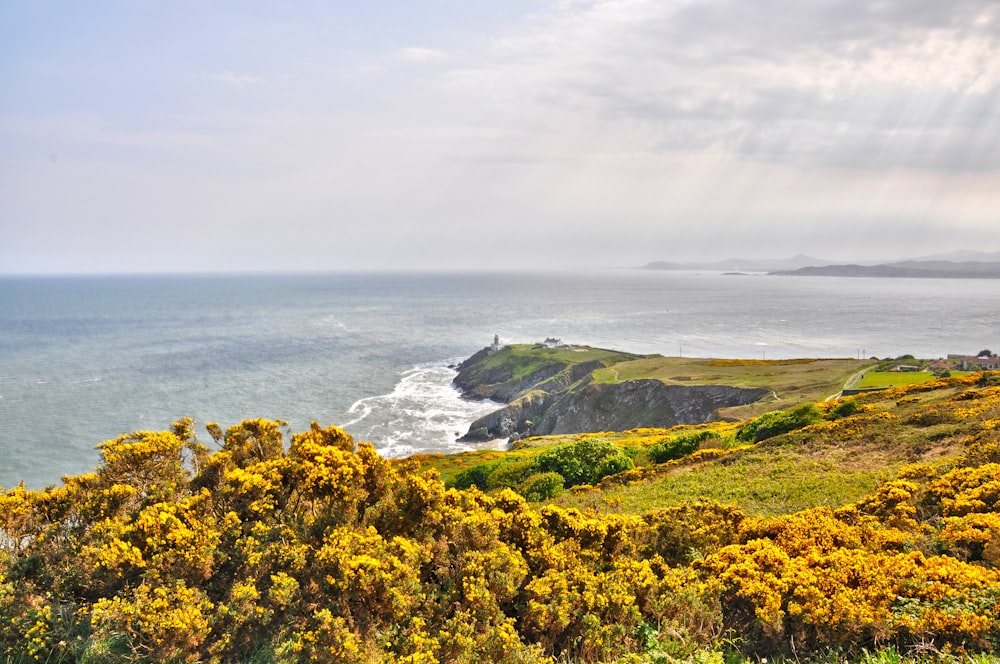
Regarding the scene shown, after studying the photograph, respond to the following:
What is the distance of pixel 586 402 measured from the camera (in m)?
67.4

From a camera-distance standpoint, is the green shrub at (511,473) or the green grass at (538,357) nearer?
the green shrub at (511,473)

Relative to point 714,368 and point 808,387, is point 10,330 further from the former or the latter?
point 808,387

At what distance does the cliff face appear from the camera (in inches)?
2286

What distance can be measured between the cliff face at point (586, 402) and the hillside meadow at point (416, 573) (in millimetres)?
45077

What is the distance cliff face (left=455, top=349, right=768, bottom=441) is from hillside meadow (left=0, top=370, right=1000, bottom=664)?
148 feet

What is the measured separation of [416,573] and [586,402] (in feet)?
202

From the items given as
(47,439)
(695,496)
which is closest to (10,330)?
(47,439)

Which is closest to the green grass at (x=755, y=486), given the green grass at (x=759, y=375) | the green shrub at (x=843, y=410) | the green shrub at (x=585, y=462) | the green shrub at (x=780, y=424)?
the green shrub at (x=585, y=462)

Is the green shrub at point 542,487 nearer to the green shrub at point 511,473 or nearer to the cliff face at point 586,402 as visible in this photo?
the green shrub at point 511,473

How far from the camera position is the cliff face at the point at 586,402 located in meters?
58.1

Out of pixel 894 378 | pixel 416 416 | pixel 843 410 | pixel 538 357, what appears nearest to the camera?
pixel 843 410

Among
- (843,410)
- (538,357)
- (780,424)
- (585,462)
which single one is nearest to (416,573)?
(585,462)

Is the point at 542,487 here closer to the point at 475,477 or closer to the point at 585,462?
the point at 585,462

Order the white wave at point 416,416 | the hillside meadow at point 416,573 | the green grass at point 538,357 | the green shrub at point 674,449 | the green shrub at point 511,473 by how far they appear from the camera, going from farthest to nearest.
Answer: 1. the green grass at point 538,357
2. the white wave at point 416,416
3. the green shrub at point 674,449
4. the green shrub at point 511,473
5. the hillside meadow at point 416,573
